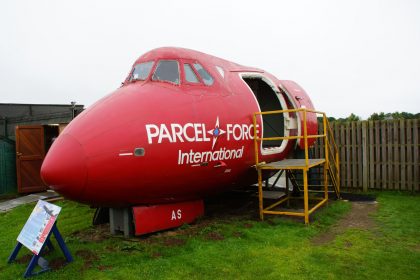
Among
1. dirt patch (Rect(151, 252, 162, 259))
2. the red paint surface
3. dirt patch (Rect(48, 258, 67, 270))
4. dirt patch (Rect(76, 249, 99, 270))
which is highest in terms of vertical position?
the red paint surface

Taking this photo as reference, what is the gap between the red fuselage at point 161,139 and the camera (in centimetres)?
666

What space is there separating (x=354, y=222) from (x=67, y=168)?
22.9 feet

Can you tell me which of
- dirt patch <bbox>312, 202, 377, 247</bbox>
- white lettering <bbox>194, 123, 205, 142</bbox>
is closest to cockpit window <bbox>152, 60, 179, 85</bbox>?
white lettering <bbox>194, 123, 205, 142</bbox>

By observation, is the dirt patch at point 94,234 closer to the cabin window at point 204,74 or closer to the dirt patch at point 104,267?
the dirt patch at point 104,267

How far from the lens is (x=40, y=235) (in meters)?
6.55

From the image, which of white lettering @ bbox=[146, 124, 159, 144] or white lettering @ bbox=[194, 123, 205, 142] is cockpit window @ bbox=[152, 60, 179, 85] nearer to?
white lettering @ bbox=[194, 123, 205, 142]

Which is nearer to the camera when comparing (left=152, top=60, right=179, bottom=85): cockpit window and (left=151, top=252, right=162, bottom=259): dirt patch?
(left=151, top=252, right=162, bottom=259): dirt patch

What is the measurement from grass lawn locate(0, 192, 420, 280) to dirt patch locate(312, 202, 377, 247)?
0.02m

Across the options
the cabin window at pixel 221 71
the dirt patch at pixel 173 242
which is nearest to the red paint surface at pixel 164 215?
the dirt patch at pixel 173 242

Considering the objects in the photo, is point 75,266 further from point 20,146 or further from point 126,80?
point 20,146

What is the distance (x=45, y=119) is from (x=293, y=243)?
1935cm

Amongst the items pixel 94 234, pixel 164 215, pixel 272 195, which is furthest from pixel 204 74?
pixel 272 195

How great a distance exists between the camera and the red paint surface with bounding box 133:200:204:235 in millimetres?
7648

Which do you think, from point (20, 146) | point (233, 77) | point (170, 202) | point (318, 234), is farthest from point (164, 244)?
point (20, 146)
